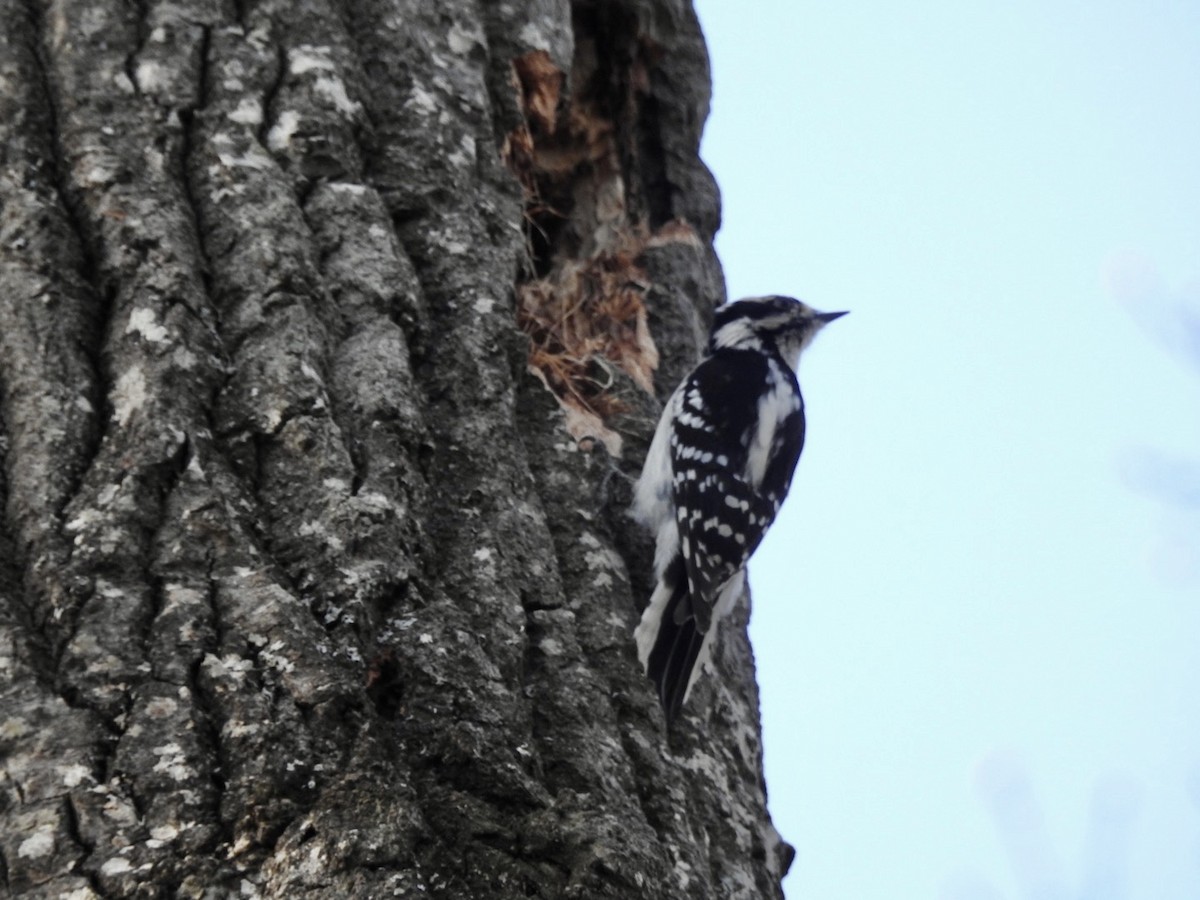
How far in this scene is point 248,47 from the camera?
327cm

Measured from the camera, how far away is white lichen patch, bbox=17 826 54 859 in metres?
1.94

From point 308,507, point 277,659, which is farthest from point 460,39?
point 277,659

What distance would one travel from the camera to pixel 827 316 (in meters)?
5.73

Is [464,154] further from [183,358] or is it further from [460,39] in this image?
[183,358]

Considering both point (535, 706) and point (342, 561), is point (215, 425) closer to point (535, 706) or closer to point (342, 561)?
point (342, 561)

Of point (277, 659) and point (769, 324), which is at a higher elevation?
point (769, 324)

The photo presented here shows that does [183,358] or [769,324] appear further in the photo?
[769,324]

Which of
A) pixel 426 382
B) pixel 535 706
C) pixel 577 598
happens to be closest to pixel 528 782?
pixel 535 706

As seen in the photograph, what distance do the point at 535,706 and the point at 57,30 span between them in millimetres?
1636

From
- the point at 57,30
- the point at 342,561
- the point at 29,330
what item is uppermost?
the point at 57,30

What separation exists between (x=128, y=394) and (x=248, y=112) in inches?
33.4

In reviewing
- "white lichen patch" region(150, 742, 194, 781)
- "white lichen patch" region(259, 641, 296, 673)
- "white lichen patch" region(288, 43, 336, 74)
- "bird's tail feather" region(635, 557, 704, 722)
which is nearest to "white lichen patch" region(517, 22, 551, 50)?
"white lichen patch" region(288, 43, 336, 74)

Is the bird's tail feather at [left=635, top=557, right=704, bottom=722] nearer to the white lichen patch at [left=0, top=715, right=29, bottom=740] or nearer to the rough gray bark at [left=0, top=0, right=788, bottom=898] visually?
→ the rough gray bark at [left=0, top=0, right=788, bottom=898]

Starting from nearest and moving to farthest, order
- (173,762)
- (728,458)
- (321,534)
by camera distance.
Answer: (173,762)
(321,534)
(728,458)
